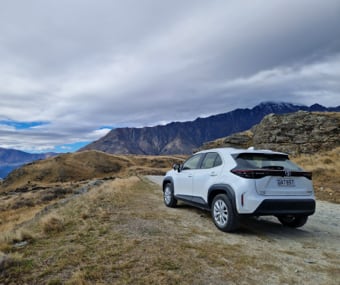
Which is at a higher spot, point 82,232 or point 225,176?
point 225,176

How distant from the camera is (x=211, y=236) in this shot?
5.78 meters

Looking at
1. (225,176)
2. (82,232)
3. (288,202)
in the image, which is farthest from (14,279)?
(288,202)

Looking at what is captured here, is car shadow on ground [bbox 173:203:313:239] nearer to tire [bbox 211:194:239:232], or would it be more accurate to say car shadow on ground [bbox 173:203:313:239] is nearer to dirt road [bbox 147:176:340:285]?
dirt road [bbox 147:176:340:285]

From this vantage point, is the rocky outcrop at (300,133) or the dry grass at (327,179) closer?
the dry grass at (327,179)

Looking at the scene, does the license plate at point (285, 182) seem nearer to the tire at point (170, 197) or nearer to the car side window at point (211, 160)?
the car side window at point (211, 160)

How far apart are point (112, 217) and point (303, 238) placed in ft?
15.6

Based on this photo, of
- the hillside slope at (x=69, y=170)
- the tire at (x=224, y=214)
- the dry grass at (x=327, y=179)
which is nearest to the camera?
the tire at (x=224, y=214)

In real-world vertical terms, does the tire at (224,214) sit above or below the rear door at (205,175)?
below

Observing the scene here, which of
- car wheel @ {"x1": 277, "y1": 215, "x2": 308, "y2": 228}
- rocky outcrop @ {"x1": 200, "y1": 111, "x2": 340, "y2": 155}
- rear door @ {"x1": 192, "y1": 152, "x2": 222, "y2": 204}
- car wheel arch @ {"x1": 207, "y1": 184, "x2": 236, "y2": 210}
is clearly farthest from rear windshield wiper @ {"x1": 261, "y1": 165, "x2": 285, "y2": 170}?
rocky outcrop @ {"x1": 200, "y1": 111, "x2": 340, "y2": 155}

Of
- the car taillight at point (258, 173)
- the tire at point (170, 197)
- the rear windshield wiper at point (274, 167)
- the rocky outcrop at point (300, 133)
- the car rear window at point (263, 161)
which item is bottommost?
the tire at point (170, 197)

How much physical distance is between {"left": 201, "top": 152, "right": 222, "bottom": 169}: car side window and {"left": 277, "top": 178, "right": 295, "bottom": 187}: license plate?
145 centimetres

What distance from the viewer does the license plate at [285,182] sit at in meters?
5.74

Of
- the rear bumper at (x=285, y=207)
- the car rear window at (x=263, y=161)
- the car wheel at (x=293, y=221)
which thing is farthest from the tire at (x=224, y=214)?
the car wheel at (x=293, y=221)

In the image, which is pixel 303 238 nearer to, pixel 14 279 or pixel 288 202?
pixel 288 202
